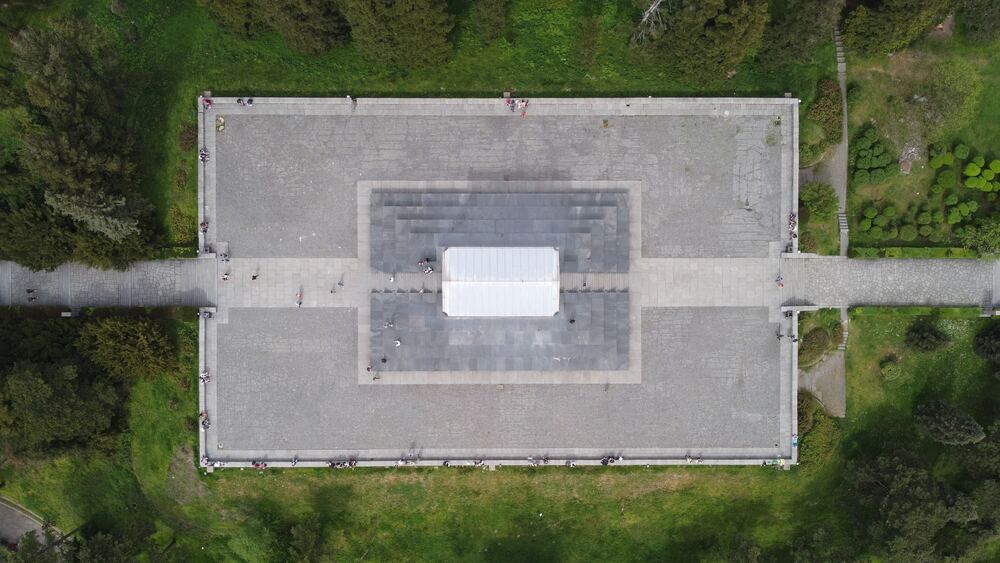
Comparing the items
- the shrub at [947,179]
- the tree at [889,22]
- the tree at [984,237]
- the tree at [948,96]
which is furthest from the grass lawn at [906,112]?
the tree at [984,237]

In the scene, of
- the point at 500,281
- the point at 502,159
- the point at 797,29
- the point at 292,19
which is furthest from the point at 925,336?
the point at 292,19

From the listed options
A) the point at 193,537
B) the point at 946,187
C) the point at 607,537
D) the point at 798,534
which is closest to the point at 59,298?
the point at 193,537

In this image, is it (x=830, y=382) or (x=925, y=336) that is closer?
(x=925, y=336)

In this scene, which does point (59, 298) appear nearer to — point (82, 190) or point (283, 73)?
point (82, 190)

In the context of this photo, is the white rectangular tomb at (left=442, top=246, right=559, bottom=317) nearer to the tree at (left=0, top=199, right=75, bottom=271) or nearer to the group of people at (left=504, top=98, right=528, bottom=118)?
the group of people at (left=504, top=98, right=528, bottom=118)

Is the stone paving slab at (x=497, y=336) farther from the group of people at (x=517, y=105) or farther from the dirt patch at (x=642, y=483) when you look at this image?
the group of people at (x=517, y=105)

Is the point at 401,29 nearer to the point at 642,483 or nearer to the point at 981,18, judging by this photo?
the point at 642,483

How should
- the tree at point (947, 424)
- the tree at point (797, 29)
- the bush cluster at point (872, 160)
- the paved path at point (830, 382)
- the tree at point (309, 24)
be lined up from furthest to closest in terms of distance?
the paved path at point (830, 382) < the bush cluster at point (872, 160) < the tree at point (947, 424) < the tree at point (797, 29) < the tree at point (309, 24)
